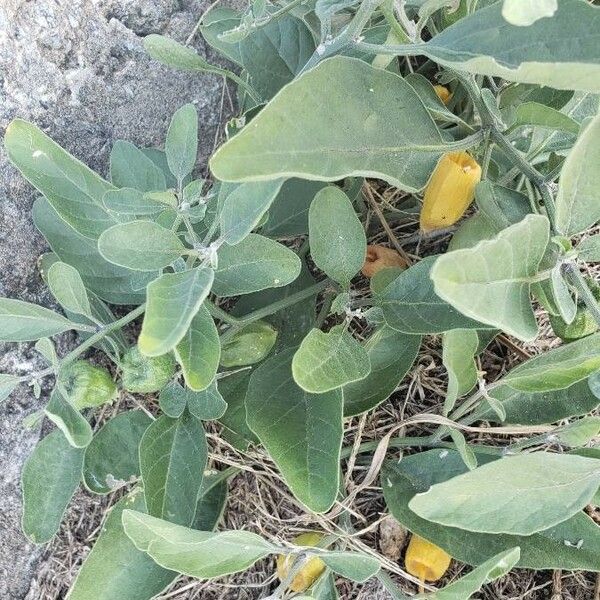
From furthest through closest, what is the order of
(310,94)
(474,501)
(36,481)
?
(36,481) → (474,501) → (310,94)

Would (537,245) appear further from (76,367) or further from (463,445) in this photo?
(76,367)

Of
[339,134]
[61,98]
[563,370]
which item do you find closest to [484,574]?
[563,370]

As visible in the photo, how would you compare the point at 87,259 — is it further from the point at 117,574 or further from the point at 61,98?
the point at 117,574

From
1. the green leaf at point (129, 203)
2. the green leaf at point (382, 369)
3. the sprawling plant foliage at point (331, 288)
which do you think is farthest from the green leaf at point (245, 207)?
the green leaf at point (382, 369)

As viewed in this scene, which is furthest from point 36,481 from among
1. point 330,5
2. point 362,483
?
point 330,5

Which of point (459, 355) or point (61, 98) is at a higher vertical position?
point (61, 98)

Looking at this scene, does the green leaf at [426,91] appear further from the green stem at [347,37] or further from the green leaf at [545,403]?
the green leaf at [545,403]
